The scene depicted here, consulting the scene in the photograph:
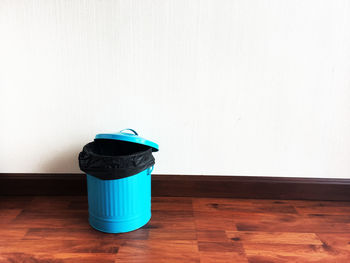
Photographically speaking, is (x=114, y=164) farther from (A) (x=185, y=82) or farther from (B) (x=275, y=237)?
(B) (x=275, y=237)

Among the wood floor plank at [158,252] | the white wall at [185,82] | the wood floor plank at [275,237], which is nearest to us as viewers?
the wood floor plank at [158,252]

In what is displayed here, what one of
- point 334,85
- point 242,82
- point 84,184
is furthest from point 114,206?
point 334,85

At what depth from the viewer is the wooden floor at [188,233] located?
3.75 ft

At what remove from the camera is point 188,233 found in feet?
4.25

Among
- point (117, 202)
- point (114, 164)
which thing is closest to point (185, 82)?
point (114, 164)

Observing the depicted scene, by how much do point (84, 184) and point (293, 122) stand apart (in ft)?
4.28

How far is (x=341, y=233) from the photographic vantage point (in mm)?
1313

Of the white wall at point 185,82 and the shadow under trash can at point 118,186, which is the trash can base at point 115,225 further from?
the white wall at point 185,82

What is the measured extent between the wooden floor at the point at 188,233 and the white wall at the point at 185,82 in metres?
0.21

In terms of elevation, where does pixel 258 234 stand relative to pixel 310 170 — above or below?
below

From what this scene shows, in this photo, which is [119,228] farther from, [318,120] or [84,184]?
[318,120]

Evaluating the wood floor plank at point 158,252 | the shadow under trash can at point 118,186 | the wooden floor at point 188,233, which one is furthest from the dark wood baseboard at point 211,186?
the wood floor plank at point 158,252

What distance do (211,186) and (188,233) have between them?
401 millimetres

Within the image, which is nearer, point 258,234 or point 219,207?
point 258,234
